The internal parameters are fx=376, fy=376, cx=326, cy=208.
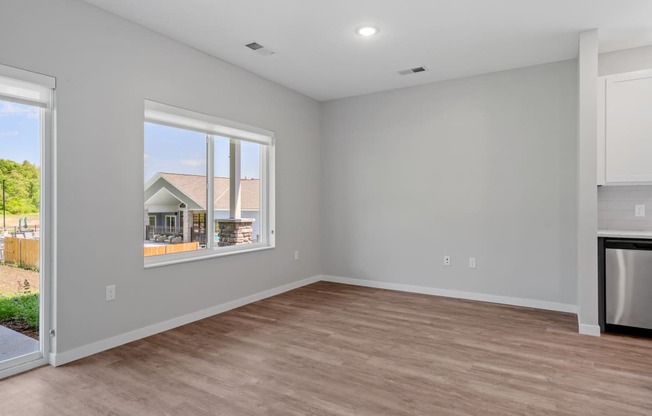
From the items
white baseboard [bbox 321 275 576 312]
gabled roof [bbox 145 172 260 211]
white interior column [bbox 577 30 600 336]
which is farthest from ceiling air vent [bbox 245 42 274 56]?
Answer: white baseboard [bbox 321 275 576 312]

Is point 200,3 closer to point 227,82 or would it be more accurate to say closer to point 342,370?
point 227,82

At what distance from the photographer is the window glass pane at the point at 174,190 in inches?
136

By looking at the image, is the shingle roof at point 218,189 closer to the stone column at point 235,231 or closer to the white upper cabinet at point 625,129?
the stone column at point 235,231

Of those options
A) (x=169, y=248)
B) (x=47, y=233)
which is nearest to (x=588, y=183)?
(x=169, y=248)

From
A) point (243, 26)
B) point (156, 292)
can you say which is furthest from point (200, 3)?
point (156, 292)

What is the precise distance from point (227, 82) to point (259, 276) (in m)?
2.24

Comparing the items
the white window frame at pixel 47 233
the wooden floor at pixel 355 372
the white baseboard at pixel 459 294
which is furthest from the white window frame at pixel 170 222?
the white baseboard at pixel 459 294

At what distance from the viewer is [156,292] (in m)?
3.35

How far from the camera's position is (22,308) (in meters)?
2.64

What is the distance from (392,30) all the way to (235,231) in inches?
107

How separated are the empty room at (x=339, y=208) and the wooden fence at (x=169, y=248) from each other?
0.9 inches

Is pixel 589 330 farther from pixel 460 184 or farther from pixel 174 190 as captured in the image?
pixel 174 190

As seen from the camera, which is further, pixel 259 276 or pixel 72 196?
pixel 259 276

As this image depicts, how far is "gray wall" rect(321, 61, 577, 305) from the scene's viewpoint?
13.3ft
